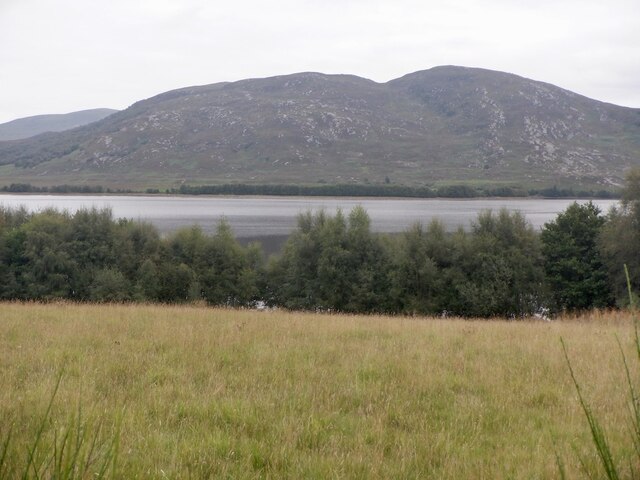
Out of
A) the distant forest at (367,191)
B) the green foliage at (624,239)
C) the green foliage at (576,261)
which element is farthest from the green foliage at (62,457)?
the distant forest at (367,191)

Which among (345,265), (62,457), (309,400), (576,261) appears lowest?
(345,265)

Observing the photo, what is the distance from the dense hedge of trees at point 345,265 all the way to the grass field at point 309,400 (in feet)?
108

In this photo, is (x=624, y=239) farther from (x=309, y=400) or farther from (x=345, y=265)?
(x=309, y=400)

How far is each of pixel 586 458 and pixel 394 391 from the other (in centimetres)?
262

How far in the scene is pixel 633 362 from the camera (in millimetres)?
8289

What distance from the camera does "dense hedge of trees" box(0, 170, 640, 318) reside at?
4247cm

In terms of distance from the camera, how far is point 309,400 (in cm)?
633

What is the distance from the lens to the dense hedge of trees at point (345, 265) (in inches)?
1672

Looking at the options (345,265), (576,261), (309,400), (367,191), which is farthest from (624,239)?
(367,191)

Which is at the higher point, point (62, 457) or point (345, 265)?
point (62, 457)

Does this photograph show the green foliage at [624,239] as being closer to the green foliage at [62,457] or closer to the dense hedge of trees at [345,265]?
the dense hedge of trees at [345,265]

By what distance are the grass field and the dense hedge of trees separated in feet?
108

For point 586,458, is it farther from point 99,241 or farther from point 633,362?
point 99,241

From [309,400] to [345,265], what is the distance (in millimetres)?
39414
